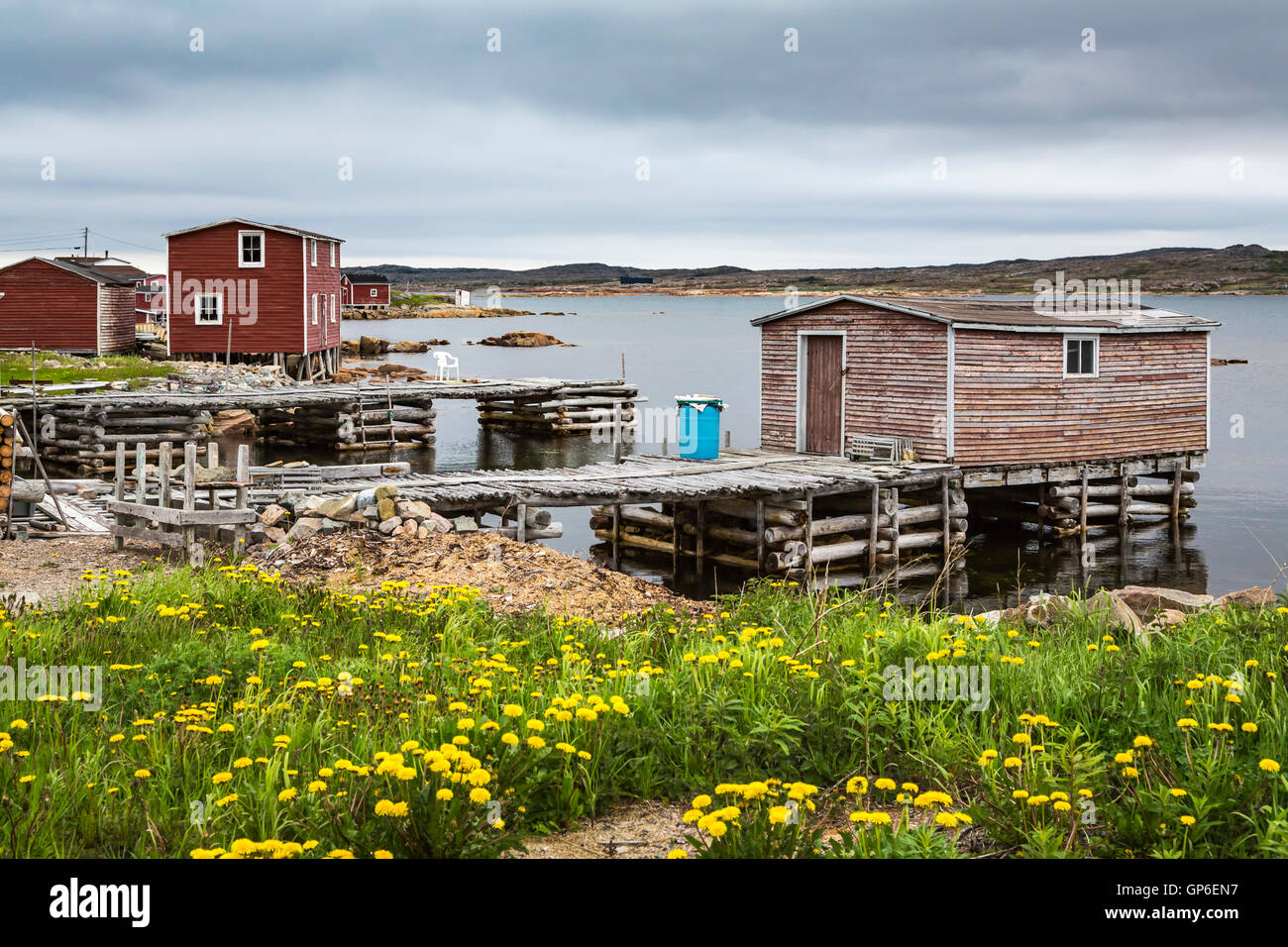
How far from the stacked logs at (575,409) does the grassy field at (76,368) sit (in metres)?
13.5

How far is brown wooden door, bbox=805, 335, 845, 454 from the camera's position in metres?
25.5

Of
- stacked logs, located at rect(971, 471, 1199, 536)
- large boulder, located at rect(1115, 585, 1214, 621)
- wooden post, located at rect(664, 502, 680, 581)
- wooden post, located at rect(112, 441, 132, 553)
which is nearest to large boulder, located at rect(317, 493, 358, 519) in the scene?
wooden post, located at rect(112, 441, 132, 553)

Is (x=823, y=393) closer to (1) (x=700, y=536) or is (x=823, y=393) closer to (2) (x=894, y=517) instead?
(2) (x=894, y=517)

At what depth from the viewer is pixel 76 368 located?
45.8 meters

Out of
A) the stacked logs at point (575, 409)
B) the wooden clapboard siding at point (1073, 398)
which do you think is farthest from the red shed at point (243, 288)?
the wooden clapboard siding at point (1073, 398)

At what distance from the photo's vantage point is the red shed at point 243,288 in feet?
151

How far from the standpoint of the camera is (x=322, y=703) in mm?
6219

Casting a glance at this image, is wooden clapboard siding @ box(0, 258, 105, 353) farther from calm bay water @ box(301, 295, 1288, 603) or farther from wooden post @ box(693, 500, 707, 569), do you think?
wooden post @ box(693, 500, 707, 569)

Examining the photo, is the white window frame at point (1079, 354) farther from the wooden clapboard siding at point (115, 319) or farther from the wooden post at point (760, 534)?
the wooden clapboard siding at point (115, 319)

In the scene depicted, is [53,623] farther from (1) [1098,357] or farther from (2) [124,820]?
(1) [1098,357]

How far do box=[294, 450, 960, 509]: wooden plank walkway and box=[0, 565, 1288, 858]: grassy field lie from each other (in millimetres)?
10760

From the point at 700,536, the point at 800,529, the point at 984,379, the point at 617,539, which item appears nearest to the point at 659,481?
the point at 700,536

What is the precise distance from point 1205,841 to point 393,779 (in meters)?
3.06

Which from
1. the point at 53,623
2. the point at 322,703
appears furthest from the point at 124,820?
the point at 53,623
